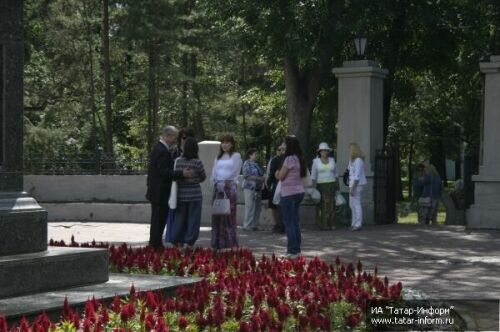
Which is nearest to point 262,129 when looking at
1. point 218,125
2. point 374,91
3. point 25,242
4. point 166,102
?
point 218,125

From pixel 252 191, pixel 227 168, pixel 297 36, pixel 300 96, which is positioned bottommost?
pixel 252 191

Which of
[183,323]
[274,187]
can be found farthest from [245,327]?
[274,187]

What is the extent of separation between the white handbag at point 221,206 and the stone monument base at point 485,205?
6.45 metres

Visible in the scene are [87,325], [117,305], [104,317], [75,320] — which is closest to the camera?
[87,325]

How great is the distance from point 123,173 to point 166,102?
16.7 m

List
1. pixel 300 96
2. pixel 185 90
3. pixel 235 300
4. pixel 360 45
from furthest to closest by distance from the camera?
pixel 185 90 < pixel 300 96 < pixel 360 45 < pixel 235 300

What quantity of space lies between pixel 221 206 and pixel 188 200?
2.43 feet

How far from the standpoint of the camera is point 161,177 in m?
14.3

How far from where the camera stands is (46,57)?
42375 millimetres

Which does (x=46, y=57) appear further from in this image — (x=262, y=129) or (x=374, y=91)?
(x=374, y=91)

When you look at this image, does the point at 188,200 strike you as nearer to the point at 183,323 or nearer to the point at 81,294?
the point at 81,294

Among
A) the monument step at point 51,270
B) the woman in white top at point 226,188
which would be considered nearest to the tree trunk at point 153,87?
the woman in white top at point 226,188

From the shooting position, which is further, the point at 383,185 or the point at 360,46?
the point at 360,46

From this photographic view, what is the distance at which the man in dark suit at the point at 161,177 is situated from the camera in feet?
46.5
